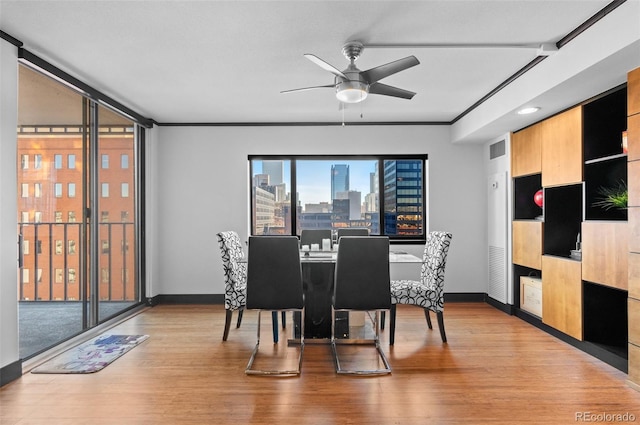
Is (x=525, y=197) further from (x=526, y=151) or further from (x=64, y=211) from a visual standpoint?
(x=64, y=211)

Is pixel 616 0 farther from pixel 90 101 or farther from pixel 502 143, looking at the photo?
pixel 90 101

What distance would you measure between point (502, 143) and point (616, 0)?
2.74m

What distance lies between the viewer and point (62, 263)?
411 cm

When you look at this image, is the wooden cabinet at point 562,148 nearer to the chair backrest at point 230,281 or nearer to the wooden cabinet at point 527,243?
the wooden cabinet at point 527,243

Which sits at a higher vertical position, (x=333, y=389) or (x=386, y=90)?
(x=386, y=90)

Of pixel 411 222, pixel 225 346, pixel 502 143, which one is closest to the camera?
pixel 225 346

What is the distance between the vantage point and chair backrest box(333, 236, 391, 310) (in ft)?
10.5

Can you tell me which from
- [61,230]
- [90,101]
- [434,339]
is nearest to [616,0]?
[434,339]

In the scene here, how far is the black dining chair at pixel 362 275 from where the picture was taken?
321cm

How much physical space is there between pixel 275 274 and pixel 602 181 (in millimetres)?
3003

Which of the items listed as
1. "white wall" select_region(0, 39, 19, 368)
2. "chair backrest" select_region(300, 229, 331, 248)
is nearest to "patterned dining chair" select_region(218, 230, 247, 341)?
"chair backrest" select_region(300, 229, 331, 248)

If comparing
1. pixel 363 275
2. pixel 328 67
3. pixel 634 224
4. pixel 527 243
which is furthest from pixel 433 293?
pixel 328 67

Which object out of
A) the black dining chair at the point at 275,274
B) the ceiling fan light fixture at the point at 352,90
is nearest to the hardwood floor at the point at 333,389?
the black dining chair at the point at 275,274

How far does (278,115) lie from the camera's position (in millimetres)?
5277
